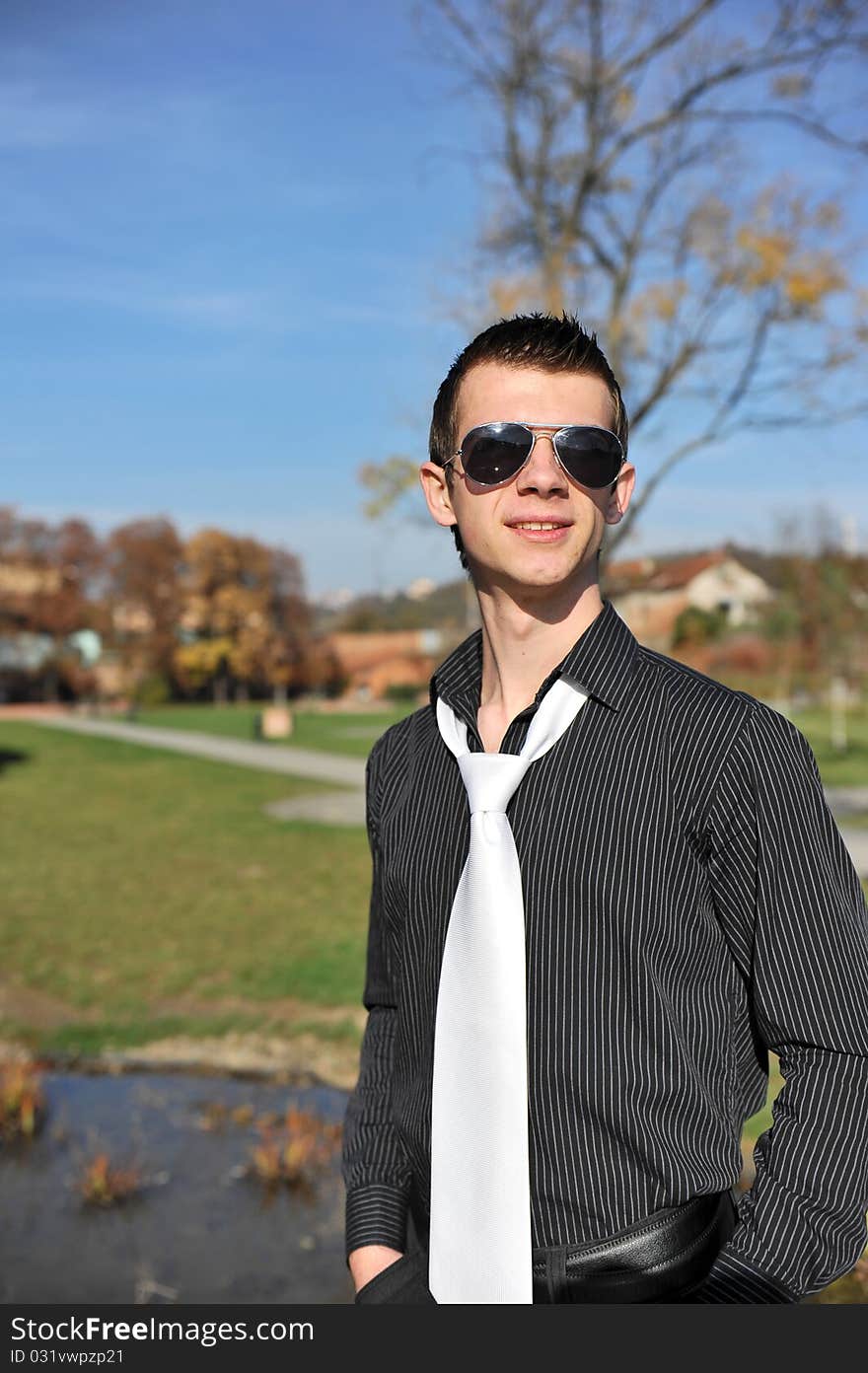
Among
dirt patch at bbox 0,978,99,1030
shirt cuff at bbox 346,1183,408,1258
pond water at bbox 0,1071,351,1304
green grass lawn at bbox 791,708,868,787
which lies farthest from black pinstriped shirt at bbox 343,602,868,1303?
green grass lawn at bbox 791,708,868,787

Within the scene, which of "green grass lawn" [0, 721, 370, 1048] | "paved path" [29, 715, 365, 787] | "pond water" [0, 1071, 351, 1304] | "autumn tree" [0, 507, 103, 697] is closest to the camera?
"pond water" [0, 1071, 351, 1304]

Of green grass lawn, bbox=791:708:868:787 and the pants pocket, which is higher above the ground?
the pants pocket

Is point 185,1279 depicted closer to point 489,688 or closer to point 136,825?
point 489,688

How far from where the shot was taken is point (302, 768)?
18672 millimetres

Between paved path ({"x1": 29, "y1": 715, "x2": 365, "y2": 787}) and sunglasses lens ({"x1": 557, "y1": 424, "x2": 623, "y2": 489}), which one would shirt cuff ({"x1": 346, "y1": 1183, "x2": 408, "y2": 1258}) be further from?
paved path ({"x1": 29, "y1": 715, "x2": 365, "y2": 787})

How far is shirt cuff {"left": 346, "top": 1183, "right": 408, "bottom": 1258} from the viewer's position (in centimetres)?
186

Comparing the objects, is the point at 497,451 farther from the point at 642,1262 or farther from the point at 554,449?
the point at 642,1262

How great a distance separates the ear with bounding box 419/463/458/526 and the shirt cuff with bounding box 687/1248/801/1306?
1138mm

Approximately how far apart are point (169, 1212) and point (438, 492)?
3.18m

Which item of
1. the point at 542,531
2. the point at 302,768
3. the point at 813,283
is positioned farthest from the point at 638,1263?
the point at 302,768

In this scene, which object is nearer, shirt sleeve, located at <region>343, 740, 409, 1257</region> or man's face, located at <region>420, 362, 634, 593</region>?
man's face, located at <region>420, 362, 634, 593</region>

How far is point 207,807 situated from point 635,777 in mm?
13052

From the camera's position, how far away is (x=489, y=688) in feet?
6.35
